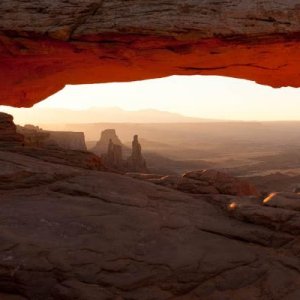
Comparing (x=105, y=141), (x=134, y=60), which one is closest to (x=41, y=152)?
(x=134, y=60)

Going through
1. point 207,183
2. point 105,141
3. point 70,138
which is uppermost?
point 70,138

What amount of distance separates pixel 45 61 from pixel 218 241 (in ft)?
25.2

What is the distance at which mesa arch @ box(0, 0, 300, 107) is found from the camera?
897 centimetres

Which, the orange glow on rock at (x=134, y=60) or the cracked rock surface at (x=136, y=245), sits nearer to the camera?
the cracked rock surface at (x=136, y=245)

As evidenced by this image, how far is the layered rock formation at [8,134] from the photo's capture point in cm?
1130

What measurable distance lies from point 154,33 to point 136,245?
5259 millimetres

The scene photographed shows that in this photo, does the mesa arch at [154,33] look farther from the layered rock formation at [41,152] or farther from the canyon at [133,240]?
the canyon at [133,240]

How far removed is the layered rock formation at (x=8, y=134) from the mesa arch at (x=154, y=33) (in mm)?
1857

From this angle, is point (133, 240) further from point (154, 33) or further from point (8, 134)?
point (8, 134)

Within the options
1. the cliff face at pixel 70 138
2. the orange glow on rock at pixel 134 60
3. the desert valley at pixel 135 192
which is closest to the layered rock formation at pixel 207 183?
the desert valley at pixel 135 192

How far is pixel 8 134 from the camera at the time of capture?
37.9ft

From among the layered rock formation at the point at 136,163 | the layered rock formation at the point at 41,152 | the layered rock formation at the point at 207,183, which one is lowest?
the layered rock formation at the point at 136,163

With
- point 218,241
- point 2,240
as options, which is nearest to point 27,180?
point 2,240

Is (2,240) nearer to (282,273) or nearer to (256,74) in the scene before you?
(282,273)
